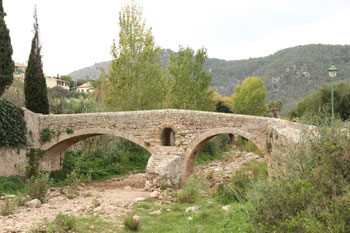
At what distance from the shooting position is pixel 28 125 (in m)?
14.6

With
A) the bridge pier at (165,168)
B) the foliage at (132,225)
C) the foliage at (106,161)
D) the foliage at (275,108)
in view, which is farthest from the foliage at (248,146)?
the foliage at (132,225)

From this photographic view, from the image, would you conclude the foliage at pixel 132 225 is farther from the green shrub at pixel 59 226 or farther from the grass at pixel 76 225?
the green shrub at pixel 59 226

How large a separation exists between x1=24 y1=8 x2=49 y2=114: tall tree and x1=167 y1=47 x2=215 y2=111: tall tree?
30.7 ft

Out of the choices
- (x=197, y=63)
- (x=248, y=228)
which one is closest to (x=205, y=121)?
(x=248, y=228)

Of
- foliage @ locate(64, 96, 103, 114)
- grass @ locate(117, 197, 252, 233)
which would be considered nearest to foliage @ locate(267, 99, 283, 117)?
foliage @ locate(64, 96, 103, 114)

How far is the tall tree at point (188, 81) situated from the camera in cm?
2239

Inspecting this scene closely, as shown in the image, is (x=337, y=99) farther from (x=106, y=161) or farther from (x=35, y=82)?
(x=35, y=82)

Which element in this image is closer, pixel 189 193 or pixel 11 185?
pixel 189 193

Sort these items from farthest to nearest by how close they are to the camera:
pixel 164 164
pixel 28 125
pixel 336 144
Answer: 1. pixel 28 125
2. pixel 164 164
3. pixel 336 144

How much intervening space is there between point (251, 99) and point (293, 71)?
32.6 m

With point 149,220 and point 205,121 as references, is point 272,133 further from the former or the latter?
point 149,220

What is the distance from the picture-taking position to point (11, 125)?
43.5ft

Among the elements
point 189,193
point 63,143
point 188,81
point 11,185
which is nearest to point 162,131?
point 189,193

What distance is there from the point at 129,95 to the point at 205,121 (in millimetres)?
7008
